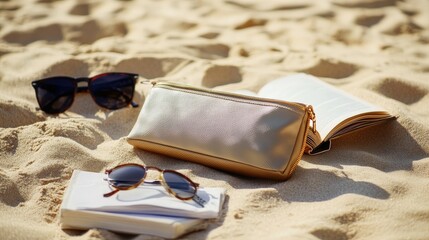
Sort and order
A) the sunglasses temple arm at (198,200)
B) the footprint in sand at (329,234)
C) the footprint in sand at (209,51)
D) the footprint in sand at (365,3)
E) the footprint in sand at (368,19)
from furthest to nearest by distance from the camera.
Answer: the footprint in sand at (365,3) → the footprint in sand at (368,19) → the footprint in sand at (209,51) → the sunglasses temple arm at (198,200) → the footprint in sand at (329,234)

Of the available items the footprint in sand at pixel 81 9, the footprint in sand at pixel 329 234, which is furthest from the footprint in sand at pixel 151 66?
the footprint in sand at pixel 329 234

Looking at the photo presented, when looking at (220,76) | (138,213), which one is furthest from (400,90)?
(138,213)

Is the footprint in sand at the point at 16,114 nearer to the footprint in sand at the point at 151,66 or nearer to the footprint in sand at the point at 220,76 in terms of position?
the footprint in sand at the point at 151,66

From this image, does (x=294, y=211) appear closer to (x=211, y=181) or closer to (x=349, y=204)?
(x=349, y=204)

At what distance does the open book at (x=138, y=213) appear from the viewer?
63.8 inches

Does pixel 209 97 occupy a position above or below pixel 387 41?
above

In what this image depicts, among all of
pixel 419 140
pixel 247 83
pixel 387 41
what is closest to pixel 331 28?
pixel 387 41

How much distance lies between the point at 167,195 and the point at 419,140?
1.01 m

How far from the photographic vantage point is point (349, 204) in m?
1.76

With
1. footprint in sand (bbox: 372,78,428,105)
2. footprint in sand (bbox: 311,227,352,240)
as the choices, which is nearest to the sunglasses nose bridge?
footprint in sand (bbox: 372,78,428,105)

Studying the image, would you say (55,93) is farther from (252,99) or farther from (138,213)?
(138,213)

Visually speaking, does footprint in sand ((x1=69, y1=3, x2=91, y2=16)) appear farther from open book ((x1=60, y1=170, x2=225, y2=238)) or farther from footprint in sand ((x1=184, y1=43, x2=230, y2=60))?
open book ((x1=60, y1=170, x2=225, y2=238))

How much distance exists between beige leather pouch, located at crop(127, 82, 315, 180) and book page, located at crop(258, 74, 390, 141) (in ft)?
0.63

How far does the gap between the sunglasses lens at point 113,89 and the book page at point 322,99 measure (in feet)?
2.01
